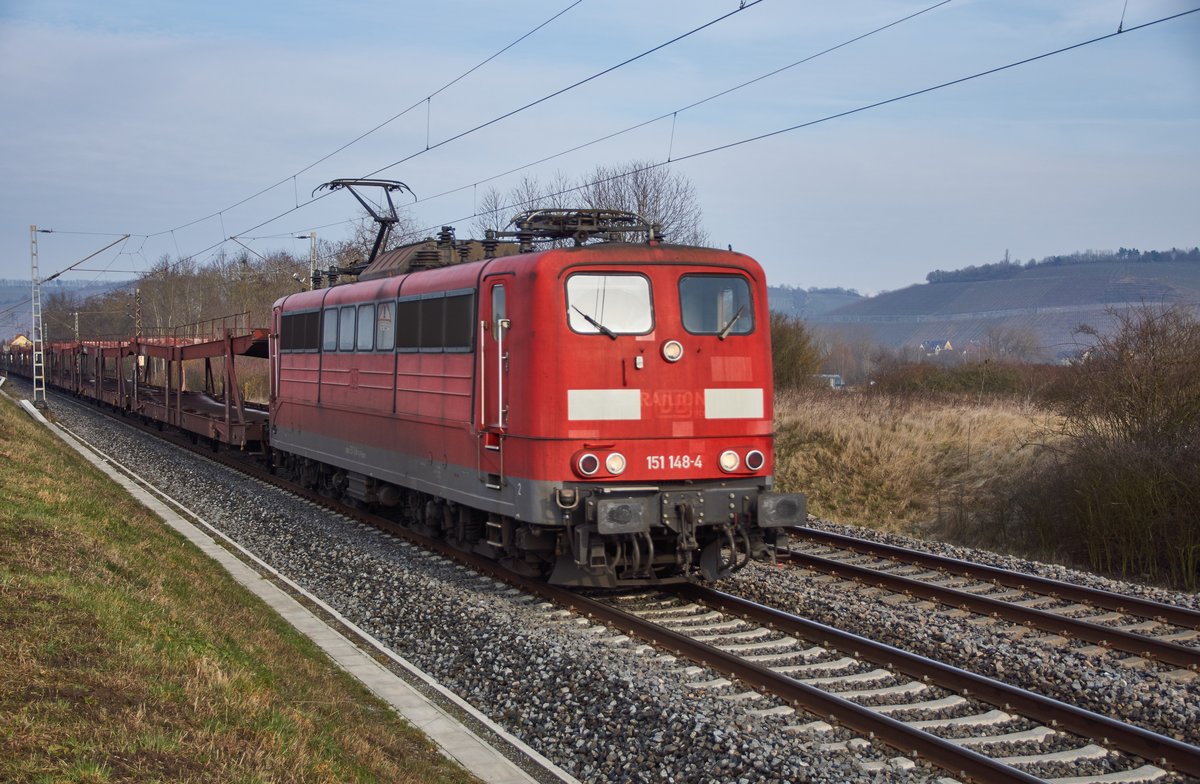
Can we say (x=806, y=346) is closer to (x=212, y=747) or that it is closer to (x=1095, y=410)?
(x=1095, y=410)

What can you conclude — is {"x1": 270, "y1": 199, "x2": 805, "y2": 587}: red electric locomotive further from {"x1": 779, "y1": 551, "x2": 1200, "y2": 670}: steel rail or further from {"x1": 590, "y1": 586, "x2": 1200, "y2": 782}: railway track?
{"x1": 779, "y1": 551, "x2": 1200, "y2": 670}: steel rail

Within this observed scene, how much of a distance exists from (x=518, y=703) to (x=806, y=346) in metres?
24.5

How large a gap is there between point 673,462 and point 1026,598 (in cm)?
383

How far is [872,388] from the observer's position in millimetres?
31234

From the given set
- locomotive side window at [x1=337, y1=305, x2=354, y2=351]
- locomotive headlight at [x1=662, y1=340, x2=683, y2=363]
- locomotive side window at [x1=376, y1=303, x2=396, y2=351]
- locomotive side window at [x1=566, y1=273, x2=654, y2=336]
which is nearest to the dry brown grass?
locomotive headlight at [x1=662, y1=340, x2=683, y2=363]

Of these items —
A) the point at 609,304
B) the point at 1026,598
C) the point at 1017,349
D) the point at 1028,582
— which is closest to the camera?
the point at 609,304

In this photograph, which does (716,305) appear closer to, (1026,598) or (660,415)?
(660,415)

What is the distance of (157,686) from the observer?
621 centimetres

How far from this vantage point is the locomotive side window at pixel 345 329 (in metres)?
15.5

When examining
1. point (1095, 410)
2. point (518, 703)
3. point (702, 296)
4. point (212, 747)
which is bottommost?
point (518, 703)

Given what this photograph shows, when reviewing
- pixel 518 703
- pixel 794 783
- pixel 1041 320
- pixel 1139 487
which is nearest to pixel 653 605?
pixel 518 703

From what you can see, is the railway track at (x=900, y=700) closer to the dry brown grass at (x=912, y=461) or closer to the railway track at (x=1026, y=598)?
the railway track at (x=1026, y=598)

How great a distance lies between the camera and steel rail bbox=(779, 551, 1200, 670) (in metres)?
8.68

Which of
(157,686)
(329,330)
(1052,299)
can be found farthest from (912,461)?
(1052,299)
